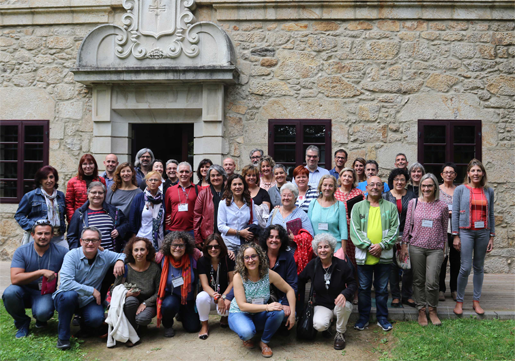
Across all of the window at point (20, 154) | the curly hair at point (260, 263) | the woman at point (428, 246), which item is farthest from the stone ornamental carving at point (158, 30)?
the woman at point (428, 246)

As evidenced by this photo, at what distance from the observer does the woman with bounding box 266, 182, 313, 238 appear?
4645mm

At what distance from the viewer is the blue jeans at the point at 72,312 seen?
4.14m

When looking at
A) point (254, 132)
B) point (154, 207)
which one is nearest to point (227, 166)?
point (154, 207)

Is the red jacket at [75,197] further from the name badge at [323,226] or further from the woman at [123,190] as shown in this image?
the name badge at [323,226]

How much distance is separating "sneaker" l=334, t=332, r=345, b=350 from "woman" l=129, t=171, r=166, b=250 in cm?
228

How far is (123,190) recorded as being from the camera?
5.14 m

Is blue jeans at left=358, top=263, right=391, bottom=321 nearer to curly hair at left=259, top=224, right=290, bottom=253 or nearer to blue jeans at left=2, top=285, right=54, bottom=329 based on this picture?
curly hair at left=259, top=224, right=290, bottom=253

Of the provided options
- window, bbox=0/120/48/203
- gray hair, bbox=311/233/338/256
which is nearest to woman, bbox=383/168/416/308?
gray hair, bbox=311/233/338/256

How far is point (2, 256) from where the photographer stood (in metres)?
7.43

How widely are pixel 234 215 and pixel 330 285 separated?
130 centimetres

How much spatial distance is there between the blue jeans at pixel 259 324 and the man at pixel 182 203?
135 centimetres

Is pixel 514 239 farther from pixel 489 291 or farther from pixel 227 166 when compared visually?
pixel 227 166

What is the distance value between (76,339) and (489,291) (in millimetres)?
5327

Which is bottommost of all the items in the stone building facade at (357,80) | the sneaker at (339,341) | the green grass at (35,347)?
the green grass at (35,347)
